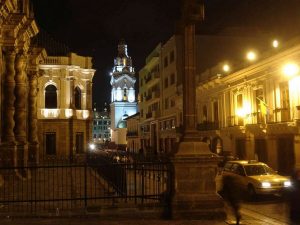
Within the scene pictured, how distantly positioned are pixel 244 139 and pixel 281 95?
6.75 meters

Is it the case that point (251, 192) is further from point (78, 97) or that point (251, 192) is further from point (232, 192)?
point (78, 97)

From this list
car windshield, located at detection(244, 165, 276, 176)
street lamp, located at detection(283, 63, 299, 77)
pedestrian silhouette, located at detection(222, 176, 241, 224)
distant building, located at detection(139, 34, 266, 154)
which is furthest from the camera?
distant building, located at detection(139, 34, 266, 154)

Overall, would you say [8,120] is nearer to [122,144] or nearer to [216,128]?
[216,128]

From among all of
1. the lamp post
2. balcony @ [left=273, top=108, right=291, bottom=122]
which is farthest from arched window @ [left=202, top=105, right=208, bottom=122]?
the lamp post

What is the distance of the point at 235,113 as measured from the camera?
34656mm

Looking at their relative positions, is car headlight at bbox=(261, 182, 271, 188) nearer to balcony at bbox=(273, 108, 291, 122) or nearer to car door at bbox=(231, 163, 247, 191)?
car door at bbox=(231, 163, 247, 191)

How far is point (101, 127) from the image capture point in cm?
14500

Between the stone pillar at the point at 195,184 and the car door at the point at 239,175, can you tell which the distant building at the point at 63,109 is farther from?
the stone pillar at the point at 195,184

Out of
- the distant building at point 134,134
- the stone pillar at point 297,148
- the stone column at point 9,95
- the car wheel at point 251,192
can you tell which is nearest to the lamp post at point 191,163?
the car wheel at point 251,192

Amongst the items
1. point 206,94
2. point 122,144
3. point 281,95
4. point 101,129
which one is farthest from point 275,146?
point 101,129

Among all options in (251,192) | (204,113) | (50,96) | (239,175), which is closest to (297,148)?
(239,175)

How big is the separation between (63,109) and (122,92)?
5276cm

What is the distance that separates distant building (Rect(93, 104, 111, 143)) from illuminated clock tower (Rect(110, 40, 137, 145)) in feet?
150

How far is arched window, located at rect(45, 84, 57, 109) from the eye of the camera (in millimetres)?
41850
